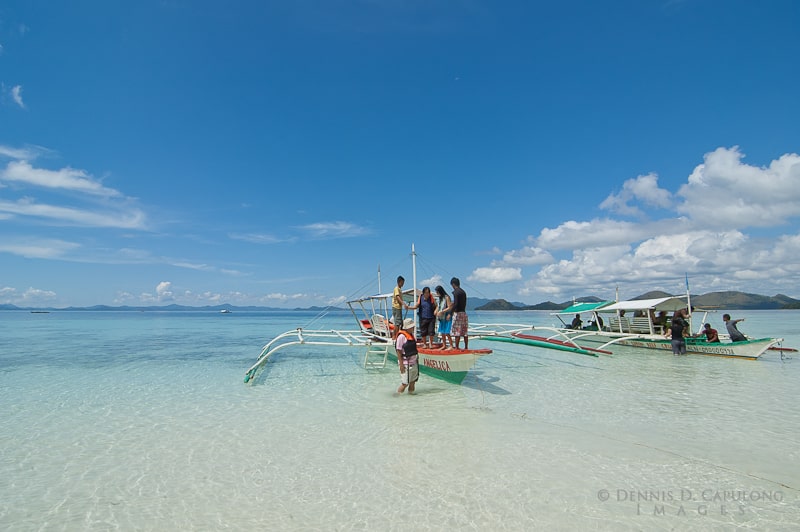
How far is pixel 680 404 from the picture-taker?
860 centimetres

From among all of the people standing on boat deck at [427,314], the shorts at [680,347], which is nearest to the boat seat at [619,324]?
the shorts at [680,347]

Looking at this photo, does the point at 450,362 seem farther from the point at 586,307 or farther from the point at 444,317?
the point at 586,307

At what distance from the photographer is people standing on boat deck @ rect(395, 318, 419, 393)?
8586 mm

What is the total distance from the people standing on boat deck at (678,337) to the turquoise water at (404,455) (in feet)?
16.9

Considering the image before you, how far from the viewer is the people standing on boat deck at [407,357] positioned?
338 inches

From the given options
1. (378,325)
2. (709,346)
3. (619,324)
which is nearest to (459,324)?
(378,325)

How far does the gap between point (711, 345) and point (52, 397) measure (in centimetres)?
2128

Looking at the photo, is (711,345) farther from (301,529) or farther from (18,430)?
(18,430)

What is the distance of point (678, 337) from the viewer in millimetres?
16516

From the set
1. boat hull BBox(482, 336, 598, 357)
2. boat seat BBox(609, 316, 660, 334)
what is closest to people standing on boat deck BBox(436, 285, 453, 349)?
boat hull BBox(482, 336, 598, 357)

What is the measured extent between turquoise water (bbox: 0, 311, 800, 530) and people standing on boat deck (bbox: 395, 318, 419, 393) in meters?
0.46

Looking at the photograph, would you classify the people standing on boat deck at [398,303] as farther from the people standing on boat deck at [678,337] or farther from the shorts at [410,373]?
the people standing on boat deck at [678,337]

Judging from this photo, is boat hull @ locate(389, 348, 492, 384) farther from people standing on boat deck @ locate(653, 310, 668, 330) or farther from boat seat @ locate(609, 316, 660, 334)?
people standing on boat deck @ locate(653, 310, 668, 330)

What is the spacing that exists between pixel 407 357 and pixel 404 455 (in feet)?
10.4
